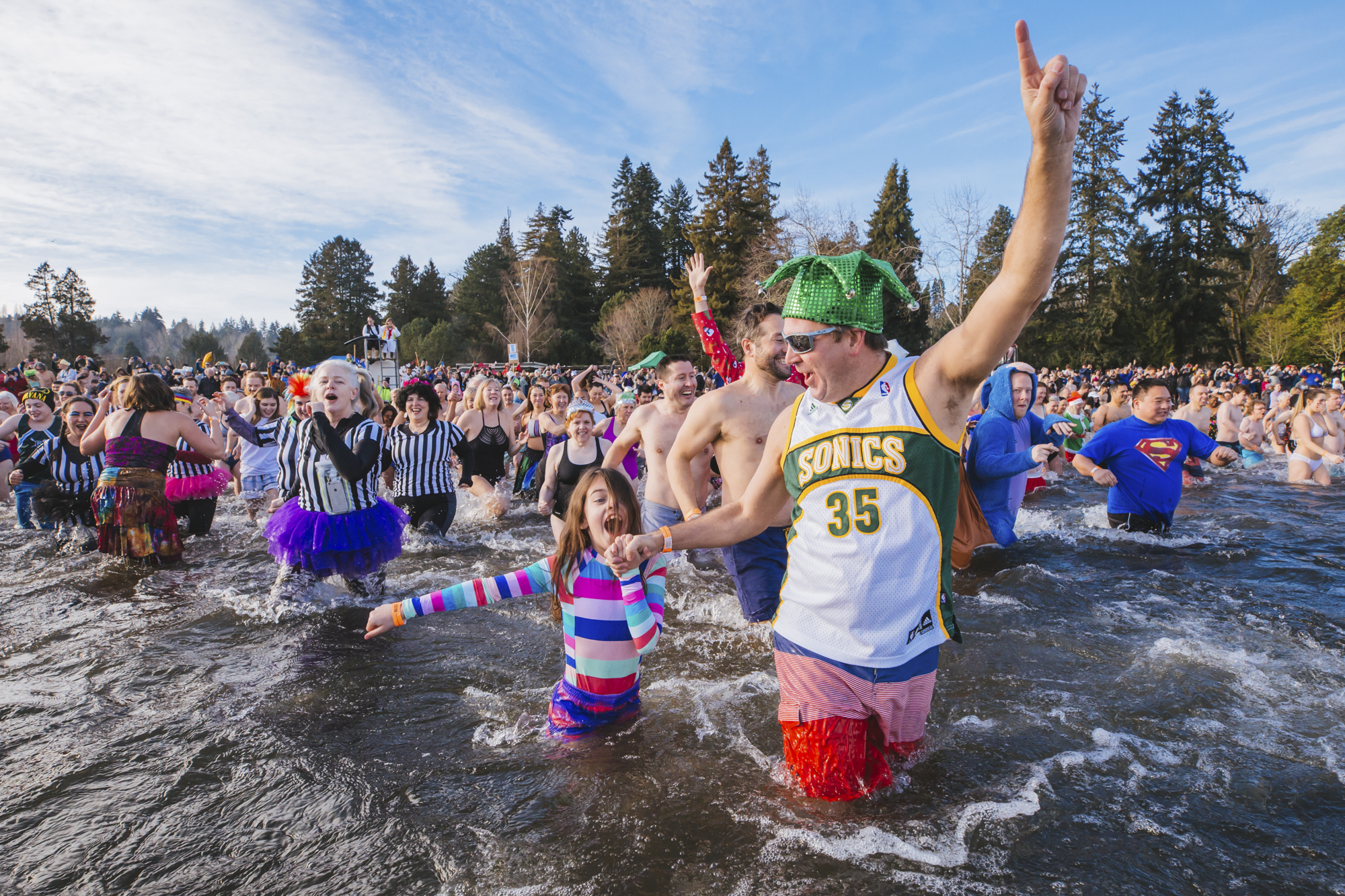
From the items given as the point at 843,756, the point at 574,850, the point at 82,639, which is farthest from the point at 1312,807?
the point at 82,639

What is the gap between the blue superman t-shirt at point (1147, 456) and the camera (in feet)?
21.2

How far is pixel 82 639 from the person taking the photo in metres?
4.81

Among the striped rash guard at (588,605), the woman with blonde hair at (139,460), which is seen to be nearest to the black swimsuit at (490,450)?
the woman with blonde hair at (139,460)

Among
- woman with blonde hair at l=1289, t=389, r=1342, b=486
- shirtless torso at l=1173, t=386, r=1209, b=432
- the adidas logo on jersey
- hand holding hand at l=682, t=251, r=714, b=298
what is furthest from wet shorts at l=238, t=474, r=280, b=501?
woman with blonde hair at l=1289, t=389, r=1342, b=486

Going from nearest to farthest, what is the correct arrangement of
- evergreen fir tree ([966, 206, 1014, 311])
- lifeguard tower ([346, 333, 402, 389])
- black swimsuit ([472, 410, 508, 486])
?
black swimsuit ([472, 410, 508, 486])
lifeguard tower ([346, 333, 402, 389])
evergreen fir tree ([966, 206, 1014, 311])

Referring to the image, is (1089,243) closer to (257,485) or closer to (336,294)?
(257,485)

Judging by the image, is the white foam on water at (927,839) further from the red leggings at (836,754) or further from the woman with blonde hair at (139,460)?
the woman with blonde hair at (139,460)

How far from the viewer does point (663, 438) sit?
212 inches

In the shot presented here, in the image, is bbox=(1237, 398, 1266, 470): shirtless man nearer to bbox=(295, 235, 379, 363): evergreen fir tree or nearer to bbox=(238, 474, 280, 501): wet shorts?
bbox=(238, 474, 280, 501): wet shorts

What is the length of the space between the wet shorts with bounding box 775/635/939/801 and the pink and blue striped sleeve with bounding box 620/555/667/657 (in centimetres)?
55

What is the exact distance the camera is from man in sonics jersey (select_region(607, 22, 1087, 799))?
2105 mm

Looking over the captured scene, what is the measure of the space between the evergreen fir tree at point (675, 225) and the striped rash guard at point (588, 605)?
60.3 m

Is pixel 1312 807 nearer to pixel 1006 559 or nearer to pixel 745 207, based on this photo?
pixel 1006 559

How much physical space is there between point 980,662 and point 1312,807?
1.63 meters
